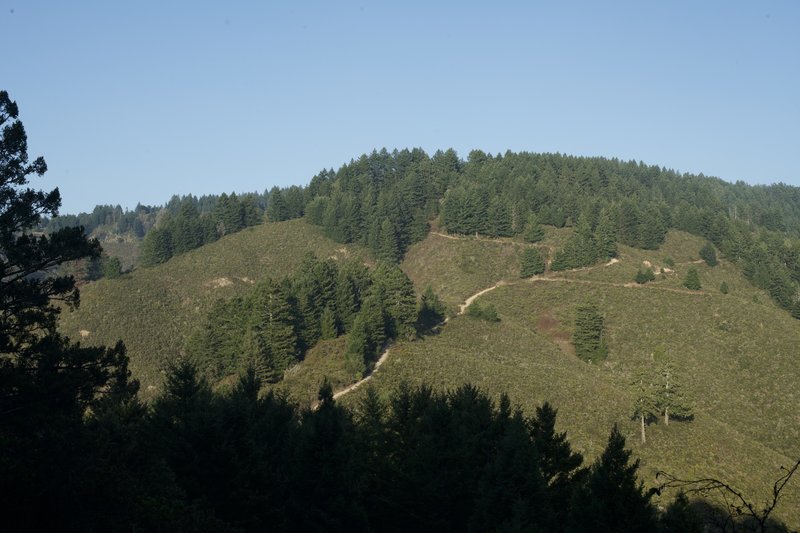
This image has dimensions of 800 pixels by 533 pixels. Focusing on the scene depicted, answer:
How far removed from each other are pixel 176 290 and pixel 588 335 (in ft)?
216

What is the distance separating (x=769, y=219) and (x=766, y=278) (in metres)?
73.5

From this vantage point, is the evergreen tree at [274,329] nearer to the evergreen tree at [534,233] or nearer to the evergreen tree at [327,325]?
the evergreen tree at [327,325]

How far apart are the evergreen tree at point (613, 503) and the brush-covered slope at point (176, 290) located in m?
54.7

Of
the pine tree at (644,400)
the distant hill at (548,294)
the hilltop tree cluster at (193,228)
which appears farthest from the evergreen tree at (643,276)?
the hilltop tree cluster at (193,228)

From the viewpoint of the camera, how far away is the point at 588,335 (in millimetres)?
77438

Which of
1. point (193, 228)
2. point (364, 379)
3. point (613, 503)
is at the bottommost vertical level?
point (364, 379)

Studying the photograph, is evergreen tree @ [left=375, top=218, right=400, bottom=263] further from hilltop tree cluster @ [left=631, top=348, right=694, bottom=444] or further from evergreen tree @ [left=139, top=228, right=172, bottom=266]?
hilltop tree cluster @ [left=631, top=348, right=694, bottom=444]

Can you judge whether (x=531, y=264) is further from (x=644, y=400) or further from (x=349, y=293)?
(x=644, y=400)

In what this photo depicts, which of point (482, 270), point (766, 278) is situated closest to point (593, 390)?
point (482, 270)

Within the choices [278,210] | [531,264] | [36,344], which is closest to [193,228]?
[278,210]

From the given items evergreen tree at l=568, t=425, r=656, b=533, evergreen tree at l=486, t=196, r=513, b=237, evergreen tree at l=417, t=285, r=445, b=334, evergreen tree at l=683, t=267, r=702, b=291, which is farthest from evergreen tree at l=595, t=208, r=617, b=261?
evergreen tree at l=568, t=425, r=656, b=533

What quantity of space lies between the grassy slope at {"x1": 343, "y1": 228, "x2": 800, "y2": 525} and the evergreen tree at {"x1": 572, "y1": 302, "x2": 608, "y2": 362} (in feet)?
6.25

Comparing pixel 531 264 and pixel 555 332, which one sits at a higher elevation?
pixel 531 264

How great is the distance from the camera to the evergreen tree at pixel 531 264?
100 m
